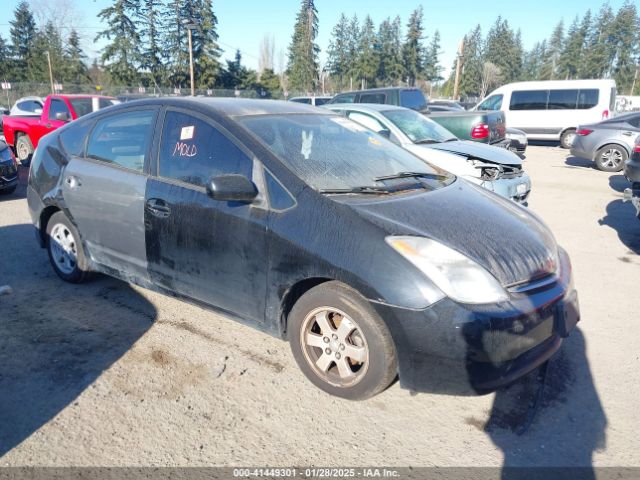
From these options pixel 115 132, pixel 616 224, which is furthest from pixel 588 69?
pixel 115 132

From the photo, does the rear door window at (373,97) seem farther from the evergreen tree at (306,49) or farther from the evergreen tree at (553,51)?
the evergreen tree at (553,51)

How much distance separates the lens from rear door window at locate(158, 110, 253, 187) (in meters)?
3.10

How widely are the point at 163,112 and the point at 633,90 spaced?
8688cm

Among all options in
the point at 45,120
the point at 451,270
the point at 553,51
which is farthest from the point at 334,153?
the point at 553,51

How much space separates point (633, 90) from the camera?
72000 millimetres

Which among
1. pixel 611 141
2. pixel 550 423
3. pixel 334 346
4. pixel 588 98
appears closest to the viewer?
pixel 550 423

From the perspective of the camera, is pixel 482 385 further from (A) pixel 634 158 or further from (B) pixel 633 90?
(B) pixel 633 90

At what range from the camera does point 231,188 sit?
9.34ft

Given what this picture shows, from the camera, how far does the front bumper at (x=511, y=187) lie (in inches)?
237

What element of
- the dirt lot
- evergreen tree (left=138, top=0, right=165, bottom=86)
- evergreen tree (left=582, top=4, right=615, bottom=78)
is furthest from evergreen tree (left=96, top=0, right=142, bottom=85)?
evergreen tree (left=582, top=4, right=615, bottom=78)

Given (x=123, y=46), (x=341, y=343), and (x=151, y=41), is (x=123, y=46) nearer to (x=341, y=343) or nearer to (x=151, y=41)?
(x=151, y=41)

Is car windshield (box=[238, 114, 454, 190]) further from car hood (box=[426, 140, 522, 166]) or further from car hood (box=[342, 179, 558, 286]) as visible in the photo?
car hood (box=[426, 140, 522, 166])

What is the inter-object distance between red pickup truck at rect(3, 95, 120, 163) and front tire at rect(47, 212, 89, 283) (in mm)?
7647

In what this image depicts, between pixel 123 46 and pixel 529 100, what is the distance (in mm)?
45873
